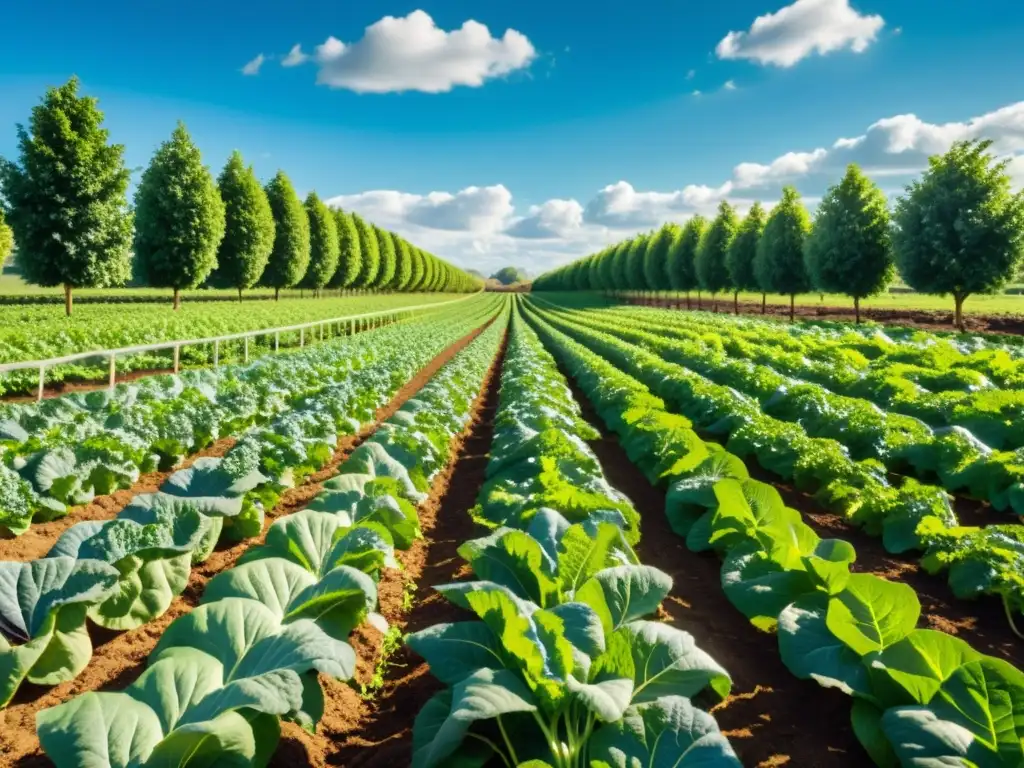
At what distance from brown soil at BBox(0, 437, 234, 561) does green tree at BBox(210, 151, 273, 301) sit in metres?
32.0

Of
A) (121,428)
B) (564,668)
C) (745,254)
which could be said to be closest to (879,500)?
(564,668)

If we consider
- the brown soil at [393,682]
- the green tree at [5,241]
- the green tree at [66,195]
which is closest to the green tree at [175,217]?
the green tree at [66,195]

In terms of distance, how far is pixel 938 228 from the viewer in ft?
81.1

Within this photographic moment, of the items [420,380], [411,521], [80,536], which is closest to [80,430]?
[80,536]

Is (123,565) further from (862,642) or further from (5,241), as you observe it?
(5,241)

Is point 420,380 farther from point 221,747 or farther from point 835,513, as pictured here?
point 221,747

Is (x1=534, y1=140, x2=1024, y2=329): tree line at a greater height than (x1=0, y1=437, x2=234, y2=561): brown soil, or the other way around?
(x1=534, y1=140, x2=1024, y2=329): tree line

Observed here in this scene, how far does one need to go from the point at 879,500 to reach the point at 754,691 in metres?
2.77

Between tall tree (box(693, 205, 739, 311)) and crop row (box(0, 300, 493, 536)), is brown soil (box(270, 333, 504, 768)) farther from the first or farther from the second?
tall tree (box(693, 205, 739, 311))

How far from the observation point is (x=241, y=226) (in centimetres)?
3603

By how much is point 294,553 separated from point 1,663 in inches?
54.4

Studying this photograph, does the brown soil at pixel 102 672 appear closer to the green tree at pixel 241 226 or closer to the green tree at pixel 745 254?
the green tree at pixel 241 226

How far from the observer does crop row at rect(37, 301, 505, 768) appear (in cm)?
222

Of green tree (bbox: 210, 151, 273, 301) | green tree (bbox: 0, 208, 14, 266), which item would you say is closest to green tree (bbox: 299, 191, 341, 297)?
green tree (bbox: 210, 151, 273, 301)
